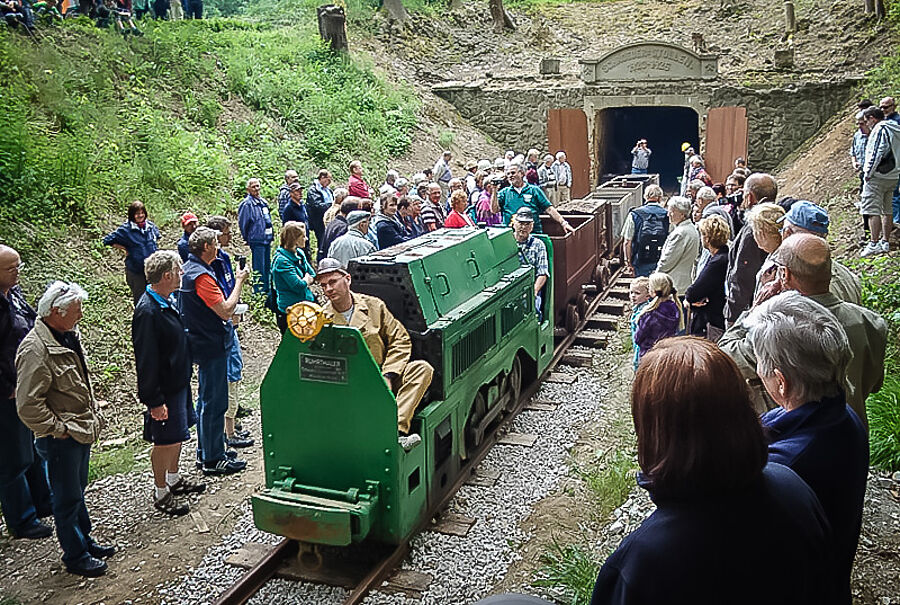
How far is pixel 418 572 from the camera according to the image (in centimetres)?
586

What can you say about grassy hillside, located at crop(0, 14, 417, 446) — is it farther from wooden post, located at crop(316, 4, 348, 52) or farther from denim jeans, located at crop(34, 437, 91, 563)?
denim jeans, located at crop(34, 437, 91, 563)

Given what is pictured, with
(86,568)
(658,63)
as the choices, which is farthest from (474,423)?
(658,63)

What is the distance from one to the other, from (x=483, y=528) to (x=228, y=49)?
1703cm

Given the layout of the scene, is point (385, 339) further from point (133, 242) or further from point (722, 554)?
point (133, 242)

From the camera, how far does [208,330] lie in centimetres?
728

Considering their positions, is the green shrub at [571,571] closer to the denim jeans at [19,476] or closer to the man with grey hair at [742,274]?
the man with grey hair at [742,274]

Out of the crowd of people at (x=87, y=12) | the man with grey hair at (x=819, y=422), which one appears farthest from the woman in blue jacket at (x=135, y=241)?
the man with grey hair at (x=819, y=422)

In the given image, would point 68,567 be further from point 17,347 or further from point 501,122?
point 501,122

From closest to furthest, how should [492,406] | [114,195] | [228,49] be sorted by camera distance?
[492,406] < [114,195] < [228,49]

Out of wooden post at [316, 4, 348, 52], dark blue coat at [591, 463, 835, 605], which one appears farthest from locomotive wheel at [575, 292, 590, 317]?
wooden post at [316, 4, 348, 52]

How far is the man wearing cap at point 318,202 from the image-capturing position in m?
13.6

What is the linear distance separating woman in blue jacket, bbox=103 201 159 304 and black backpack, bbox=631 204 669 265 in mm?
6265

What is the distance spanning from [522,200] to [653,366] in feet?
29.9

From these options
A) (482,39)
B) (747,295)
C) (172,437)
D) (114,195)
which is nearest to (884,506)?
(747,295)
